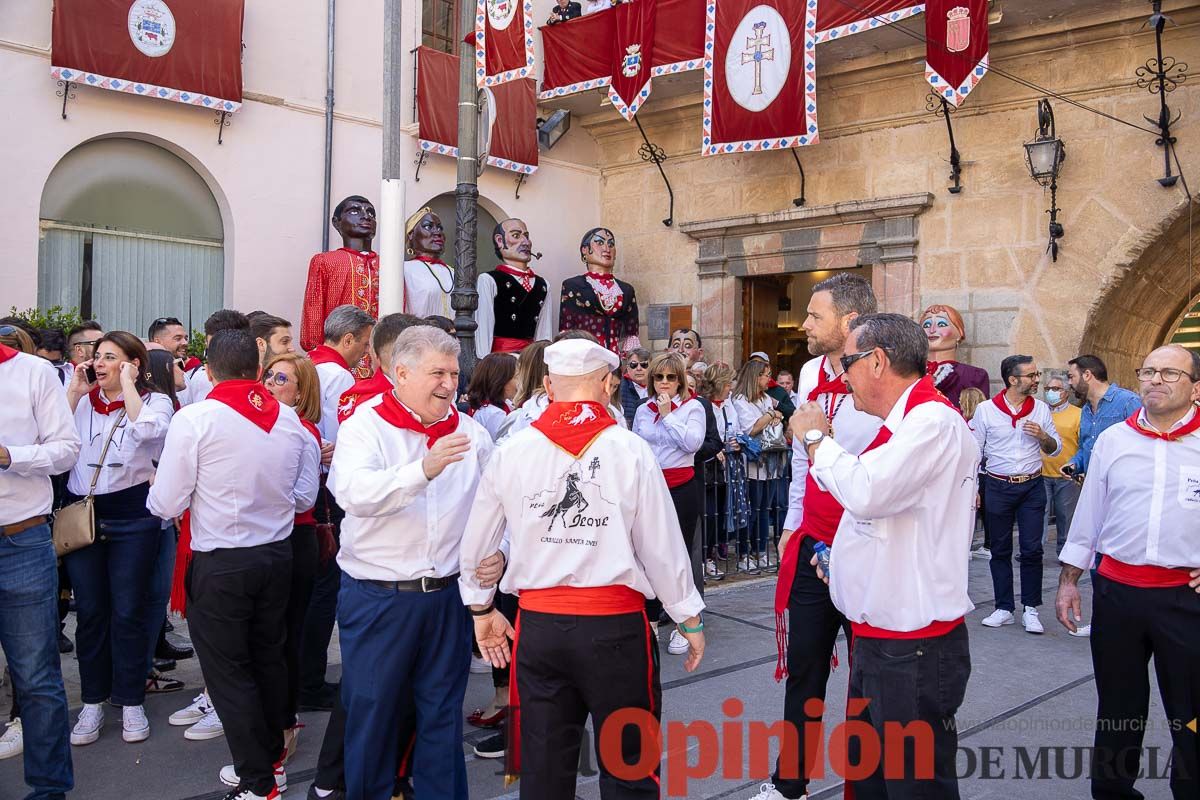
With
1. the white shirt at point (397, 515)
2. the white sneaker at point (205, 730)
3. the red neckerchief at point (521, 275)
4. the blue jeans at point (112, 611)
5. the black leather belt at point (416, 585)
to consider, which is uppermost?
the red neckerchief at point (521, 275)

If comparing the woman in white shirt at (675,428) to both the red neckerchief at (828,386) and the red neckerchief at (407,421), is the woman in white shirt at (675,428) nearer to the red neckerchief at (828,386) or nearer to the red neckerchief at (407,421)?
the red neckerchief at (828,386)

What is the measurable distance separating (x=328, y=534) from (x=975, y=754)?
10.1 feet

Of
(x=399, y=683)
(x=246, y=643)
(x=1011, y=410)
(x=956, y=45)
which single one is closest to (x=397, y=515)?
(x=399, y=683)

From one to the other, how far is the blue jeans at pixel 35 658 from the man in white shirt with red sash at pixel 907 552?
9.34 feet

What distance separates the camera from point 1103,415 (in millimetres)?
7379

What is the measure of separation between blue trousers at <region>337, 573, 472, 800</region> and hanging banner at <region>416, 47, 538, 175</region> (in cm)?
773

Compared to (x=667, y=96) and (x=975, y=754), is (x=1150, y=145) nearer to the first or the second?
(x=667, y=96)

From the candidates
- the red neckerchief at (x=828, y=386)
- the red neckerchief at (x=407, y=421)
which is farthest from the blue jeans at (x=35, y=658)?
the red neckerchief at (x=828, y=386)

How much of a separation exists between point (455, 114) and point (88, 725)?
7.86 metres

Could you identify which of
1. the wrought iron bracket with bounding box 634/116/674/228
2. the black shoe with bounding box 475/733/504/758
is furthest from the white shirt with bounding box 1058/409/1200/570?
the wrought iron bracket with bounding box 634/116/674/228

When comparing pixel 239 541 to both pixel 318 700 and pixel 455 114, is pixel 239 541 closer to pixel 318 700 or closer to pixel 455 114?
pixel 318 700

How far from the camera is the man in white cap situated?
9.70ft

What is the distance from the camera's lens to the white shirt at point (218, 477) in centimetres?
379

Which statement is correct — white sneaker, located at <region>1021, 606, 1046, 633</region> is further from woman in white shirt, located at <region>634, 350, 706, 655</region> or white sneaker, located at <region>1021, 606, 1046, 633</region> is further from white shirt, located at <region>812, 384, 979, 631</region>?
white shirt, located at <region>812, 384, 979, 631</region>
